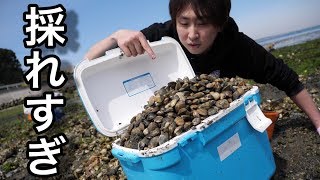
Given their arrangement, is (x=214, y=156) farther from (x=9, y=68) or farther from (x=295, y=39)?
(x=9, y=68)

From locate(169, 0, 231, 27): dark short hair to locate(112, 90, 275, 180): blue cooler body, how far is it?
83 centimetres

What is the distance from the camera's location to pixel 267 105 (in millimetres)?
5648

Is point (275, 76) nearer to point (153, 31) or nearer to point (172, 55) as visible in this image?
point (172, 55)

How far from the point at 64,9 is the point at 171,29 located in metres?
2.88

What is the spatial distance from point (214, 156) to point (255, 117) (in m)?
0.61

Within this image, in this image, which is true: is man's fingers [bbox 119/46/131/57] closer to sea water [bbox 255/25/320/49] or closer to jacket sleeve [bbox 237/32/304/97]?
jacket sleeve [bbox 237/32/304/97]

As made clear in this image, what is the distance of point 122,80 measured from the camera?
329cm

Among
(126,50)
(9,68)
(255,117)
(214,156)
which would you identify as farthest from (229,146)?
(9,68)

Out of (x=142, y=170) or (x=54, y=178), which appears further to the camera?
(x=54, y=178)

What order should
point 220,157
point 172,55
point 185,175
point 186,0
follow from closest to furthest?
1. point 185,175
2. point 220,157
3. point 186,0
4. point 172,55

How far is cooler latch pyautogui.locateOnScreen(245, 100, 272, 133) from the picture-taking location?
267cm

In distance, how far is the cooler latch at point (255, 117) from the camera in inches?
105

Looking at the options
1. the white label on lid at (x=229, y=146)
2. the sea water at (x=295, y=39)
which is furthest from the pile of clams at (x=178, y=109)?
the sea water at (x=295, y=39)

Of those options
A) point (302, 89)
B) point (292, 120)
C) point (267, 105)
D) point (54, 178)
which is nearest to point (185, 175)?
point (302, 89)
